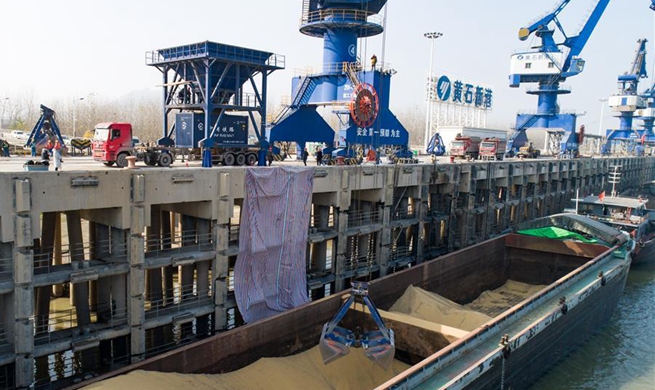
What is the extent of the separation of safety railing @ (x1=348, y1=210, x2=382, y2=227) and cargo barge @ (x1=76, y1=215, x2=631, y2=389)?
3.65 m

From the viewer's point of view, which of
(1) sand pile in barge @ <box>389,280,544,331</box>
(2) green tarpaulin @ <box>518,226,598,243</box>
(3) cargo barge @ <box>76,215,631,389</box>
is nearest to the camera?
(3) cargo barge @ <box>76,215,631,389</box>

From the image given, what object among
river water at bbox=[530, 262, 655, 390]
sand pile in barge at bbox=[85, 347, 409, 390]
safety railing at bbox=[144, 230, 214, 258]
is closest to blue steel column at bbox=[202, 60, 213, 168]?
safety railing at bbox=[144, 230, 214, 258]

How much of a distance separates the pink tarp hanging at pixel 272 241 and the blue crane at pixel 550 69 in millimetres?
53550

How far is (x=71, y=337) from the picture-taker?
14.9 m

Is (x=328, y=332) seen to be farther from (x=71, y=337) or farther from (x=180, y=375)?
(x=71, y=337)

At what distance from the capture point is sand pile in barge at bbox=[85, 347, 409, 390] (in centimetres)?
1326

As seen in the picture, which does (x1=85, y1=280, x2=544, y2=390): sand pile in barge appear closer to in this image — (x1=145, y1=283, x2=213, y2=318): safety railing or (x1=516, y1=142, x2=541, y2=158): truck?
(x1=145, y1=283, x2=213, y2=318): safety railing

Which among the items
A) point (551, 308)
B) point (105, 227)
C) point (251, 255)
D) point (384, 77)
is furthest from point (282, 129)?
point (551, 308)

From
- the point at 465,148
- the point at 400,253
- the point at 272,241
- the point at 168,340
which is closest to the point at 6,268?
the point at 168,340

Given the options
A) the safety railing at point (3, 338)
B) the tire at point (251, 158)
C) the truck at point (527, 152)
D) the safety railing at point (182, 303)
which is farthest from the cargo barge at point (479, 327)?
the truck at point (527, 152)

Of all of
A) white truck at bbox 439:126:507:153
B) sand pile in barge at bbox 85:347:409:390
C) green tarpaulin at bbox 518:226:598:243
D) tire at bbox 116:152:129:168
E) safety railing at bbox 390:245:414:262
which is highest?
white truck at bbox 439:126:507:153

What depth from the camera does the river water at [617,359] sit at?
20.9 metres

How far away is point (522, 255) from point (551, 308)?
1164 cm

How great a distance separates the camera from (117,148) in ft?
74.7
